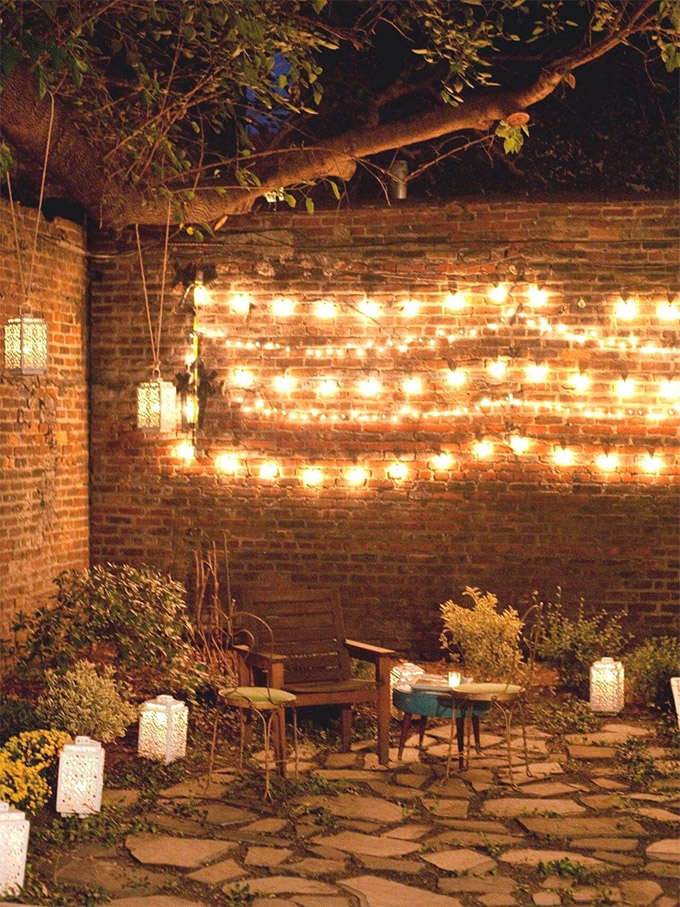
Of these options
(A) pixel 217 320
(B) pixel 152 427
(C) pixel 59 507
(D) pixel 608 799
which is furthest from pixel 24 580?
(D) pixel 608 799

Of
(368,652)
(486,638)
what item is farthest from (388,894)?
(486,638)

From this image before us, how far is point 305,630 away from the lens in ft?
22.1

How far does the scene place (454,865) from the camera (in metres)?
4.75

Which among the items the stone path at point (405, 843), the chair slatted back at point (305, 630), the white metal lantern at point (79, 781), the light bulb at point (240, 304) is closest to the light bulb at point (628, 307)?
the light bulb at point (240, 304)

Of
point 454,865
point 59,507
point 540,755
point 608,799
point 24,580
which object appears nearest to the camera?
point 454,865

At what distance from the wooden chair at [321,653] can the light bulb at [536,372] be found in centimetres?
263

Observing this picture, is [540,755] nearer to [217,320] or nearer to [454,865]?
[454,865]

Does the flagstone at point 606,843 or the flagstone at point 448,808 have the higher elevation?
the flagstone at point 606,843

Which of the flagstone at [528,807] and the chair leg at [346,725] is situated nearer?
the flagstone at [528,807]

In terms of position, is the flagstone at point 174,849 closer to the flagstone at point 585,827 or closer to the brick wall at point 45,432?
the flagstone at point 585,827

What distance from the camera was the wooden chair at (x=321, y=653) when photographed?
6.33 m

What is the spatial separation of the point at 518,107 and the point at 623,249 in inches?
57.3

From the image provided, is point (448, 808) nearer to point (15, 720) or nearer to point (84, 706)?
point (84, 706)

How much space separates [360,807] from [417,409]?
3.74 meters
